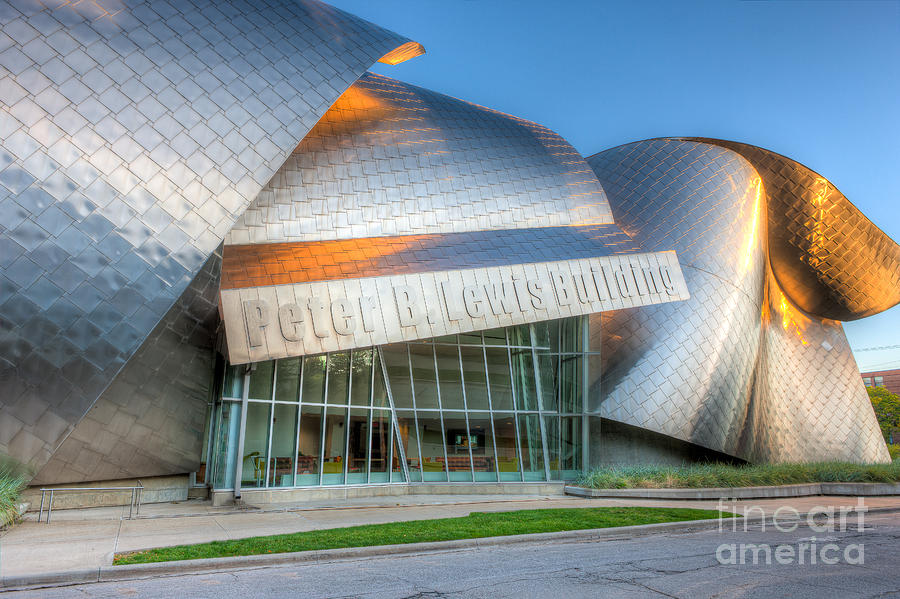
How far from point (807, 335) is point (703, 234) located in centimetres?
1223

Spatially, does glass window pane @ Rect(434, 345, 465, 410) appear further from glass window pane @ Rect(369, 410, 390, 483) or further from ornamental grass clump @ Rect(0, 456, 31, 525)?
ornamental grass clump @ Rect(0, 456, 31, 525)

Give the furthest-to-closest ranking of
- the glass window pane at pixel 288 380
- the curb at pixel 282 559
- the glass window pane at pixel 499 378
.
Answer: the glass window pane at pixel 499 378
the glass window pane at pixel 288 380
the curb at pixel 282 559

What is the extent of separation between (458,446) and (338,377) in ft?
16.3

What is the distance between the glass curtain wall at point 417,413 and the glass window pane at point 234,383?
0.10 feet

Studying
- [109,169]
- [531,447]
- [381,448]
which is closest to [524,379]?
[531,447]

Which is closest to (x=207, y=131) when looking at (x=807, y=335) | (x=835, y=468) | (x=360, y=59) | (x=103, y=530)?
(x=360, y=59)

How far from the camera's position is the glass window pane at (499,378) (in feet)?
71.9

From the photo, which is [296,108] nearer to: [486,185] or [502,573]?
[486,185]

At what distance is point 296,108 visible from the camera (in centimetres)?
1831

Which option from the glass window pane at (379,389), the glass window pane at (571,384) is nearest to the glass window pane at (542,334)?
the glass window pane at (571,384)

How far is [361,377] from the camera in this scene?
1992 cm

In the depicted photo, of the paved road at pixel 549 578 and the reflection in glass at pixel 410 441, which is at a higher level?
the reflection in glass at pixel 410 441

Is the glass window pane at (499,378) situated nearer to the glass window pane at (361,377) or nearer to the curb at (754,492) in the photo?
the curb at (754,492)

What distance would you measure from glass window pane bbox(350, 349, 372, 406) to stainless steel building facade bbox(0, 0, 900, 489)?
0.26 ft
